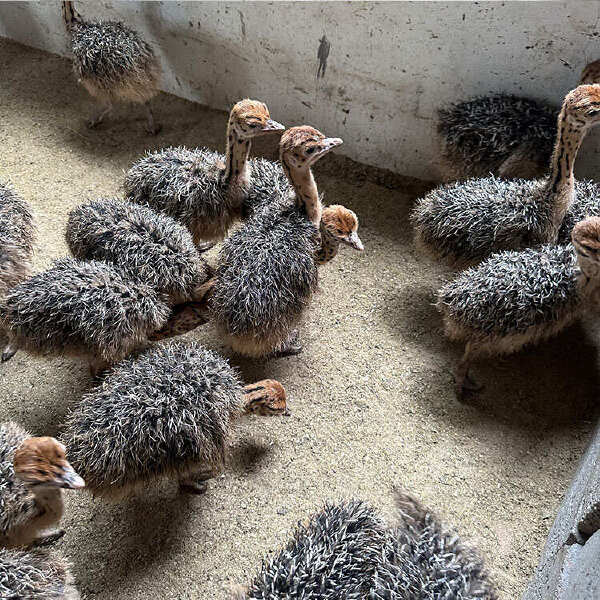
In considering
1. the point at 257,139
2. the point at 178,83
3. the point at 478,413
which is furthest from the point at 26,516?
the point at 178,83

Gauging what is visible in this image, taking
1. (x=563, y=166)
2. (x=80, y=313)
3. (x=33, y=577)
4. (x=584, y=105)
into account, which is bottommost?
(x=33, y=577)

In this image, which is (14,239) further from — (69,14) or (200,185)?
(69,14)

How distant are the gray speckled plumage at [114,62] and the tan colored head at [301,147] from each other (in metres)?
1.48

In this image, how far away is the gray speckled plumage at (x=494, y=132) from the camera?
3.22m

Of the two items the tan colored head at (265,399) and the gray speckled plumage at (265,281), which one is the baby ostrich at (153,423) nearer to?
the tan colored head at (265,399)

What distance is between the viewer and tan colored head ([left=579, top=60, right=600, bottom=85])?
10.0ft

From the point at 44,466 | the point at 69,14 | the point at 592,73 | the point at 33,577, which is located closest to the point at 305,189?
the point at 592,73

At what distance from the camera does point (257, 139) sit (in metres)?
4.29

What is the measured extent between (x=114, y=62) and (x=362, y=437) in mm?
2632

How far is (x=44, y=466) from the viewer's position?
6.94 ft

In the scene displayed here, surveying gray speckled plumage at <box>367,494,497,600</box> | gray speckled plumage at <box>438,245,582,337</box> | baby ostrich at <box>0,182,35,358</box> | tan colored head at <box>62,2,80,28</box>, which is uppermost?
tan colored head at <box>62,2,80,28</box>

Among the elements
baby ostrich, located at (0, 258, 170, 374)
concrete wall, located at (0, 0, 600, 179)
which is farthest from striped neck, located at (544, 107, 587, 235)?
baby ostrich, located at (0, 258, 170, 374)

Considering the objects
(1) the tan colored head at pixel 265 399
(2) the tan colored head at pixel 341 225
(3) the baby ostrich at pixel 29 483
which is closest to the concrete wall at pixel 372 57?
(2) the tan colored head at pixel 341 225

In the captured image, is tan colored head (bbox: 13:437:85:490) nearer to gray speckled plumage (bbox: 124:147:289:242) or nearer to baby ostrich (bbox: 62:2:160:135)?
gray speckled plumage (bbox: 124:147:289:242)
